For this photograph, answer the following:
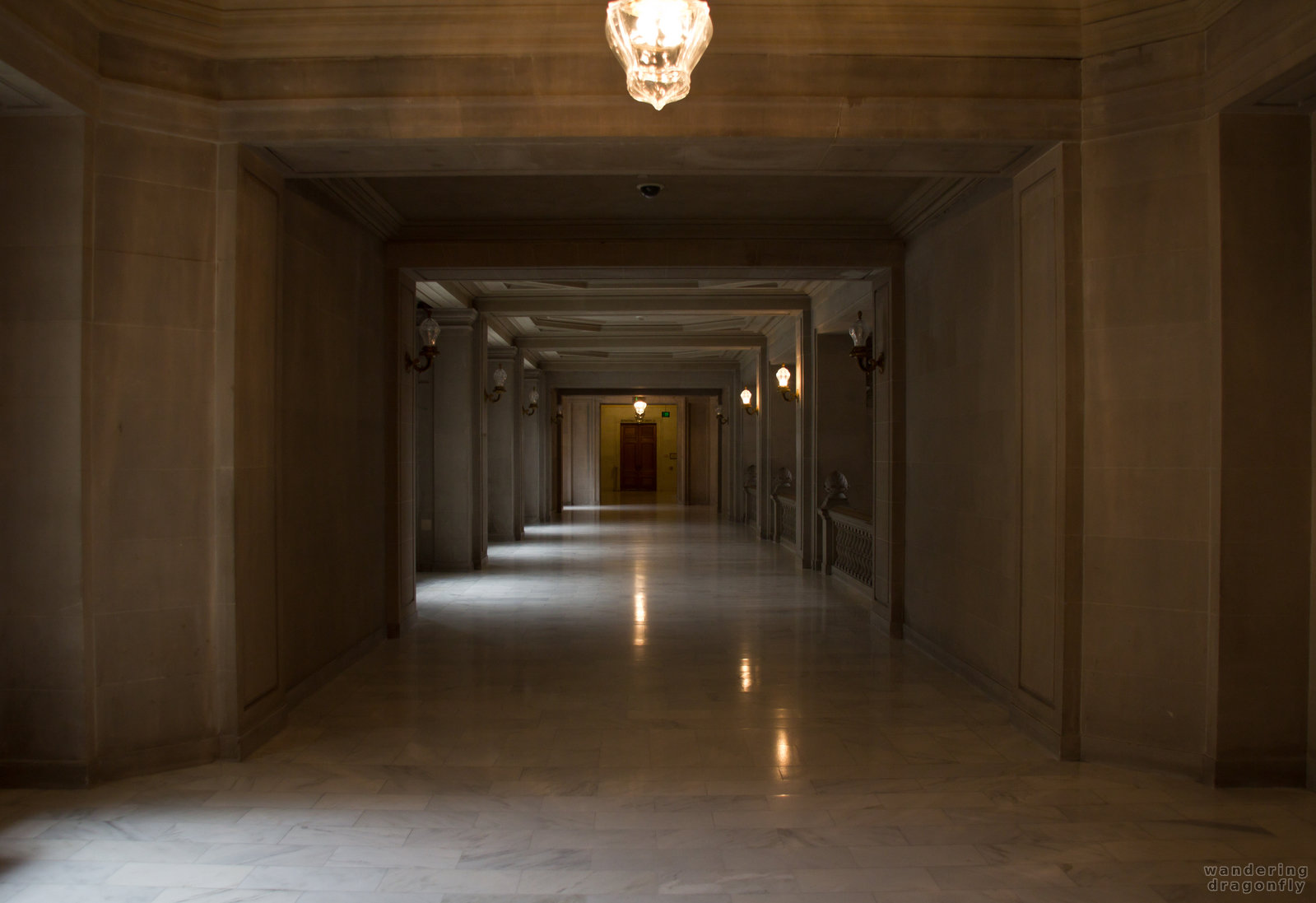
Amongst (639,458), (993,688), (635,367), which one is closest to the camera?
(993,688)

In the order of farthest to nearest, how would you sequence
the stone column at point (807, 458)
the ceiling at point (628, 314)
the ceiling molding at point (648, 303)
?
the stone column at point (807, 458) → the ceiling molding at point (648, 303) → the ceiling at point (628, 314)

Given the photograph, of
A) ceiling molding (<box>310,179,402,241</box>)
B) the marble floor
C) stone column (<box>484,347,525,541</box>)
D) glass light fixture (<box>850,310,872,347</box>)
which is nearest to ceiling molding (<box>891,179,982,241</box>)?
glass light fixture (<box>850,310,872,347</box>)

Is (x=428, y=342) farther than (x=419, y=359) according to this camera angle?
Yes

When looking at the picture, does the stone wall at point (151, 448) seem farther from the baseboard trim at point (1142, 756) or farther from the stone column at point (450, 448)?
the stone column at point (450, 448)

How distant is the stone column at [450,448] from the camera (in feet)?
35.6

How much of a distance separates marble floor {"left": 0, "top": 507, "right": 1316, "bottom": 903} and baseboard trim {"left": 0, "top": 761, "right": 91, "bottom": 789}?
7 centimetres

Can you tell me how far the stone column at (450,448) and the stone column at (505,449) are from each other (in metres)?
3.30

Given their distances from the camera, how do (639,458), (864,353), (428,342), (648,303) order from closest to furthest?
1. (864,353)
2. (428,342)
3. (648,303)
4. (639,458)

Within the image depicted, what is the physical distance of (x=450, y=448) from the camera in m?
10.9

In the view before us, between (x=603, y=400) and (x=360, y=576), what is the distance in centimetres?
2106

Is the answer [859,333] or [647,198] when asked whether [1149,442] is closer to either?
[859,333]

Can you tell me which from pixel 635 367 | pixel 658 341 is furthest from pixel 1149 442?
pixel 635 367

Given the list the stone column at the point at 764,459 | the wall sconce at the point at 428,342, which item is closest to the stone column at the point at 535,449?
the stone column at the point at 764,459

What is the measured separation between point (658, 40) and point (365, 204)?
4.23m
